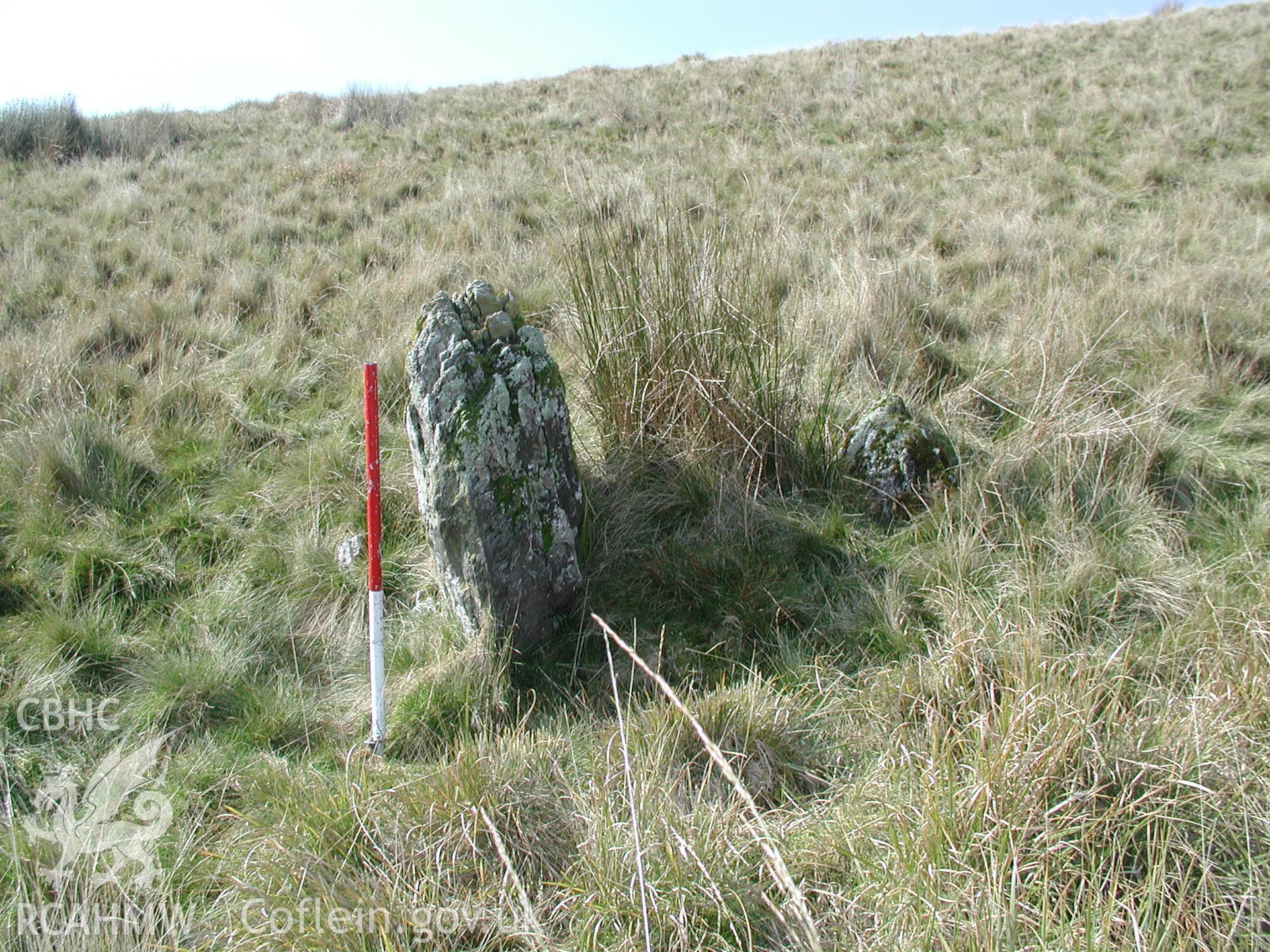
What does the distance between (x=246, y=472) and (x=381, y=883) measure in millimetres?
2719

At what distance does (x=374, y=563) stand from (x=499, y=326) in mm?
994

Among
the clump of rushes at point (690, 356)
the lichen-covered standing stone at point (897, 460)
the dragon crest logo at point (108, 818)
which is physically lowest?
the dragon crest logo at point (108, 818)

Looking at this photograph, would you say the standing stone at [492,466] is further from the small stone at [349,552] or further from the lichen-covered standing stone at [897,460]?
the lichen-covered standing stone at [897,460]

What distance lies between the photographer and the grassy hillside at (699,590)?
5.30 feet

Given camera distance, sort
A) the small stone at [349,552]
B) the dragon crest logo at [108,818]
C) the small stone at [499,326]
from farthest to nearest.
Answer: the small stone at [349,552]
the small stone at [499,326]
the dragon crest logo at [108,818]

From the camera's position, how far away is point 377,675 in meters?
2.28

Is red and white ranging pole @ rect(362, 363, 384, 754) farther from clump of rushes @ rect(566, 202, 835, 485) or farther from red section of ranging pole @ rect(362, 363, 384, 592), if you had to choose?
clump of rushes @ rect(566, 202, 835, 485)

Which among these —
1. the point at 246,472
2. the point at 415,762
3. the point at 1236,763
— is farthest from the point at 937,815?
the point at 246,472

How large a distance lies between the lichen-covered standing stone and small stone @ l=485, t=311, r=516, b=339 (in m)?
1.61

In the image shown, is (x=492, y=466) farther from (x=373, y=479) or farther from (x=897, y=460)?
(x=897, y=460)

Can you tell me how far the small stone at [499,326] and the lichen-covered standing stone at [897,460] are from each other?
5.30 ft

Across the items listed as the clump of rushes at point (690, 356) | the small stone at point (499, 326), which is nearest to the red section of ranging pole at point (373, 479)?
the small stone at point (499, 326)

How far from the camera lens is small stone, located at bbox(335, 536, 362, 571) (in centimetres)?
313

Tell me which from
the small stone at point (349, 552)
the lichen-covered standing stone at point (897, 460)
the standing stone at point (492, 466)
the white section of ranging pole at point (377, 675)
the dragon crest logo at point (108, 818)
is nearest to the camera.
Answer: the dragon crest logo at point (108, 818)
